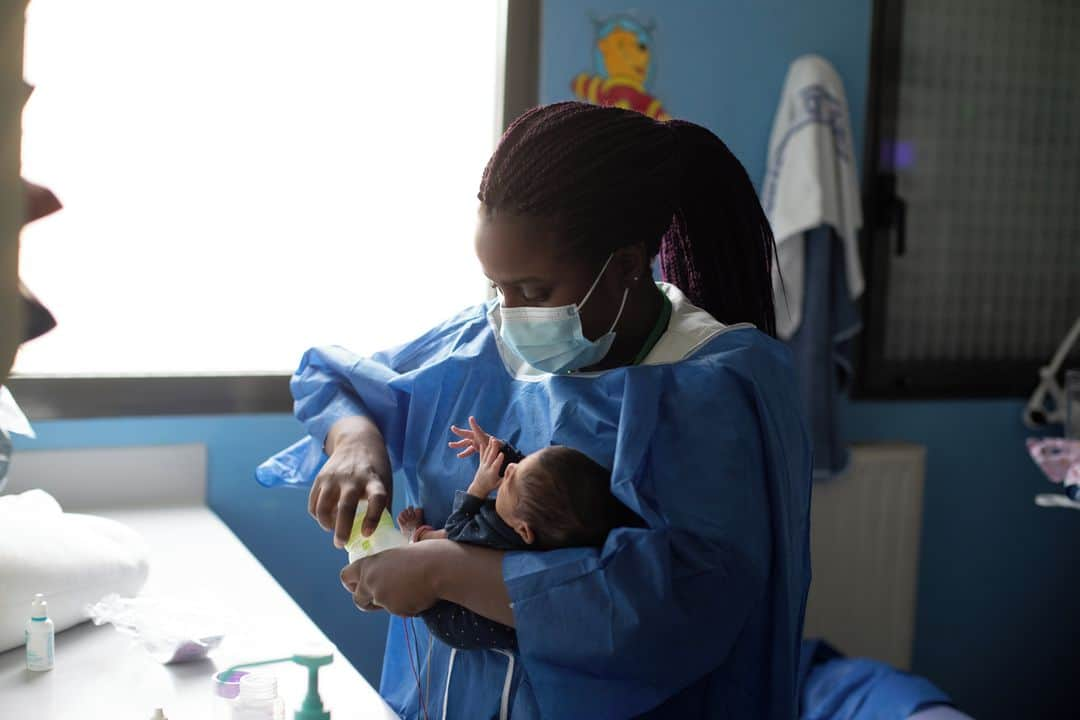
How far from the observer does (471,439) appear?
1185 mm

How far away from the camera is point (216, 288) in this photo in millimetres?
2326

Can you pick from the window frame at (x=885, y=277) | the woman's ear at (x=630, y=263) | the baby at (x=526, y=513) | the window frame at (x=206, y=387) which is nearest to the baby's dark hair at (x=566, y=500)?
the baby at (x=526, y=513)

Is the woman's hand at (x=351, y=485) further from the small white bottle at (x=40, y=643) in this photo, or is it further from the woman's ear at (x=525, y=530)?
the small white bottle at (x=40, y=643)

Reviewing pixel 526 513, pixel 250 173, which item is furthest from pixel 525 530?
pixel 250 173

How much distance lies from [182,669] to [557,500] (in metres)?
0.53

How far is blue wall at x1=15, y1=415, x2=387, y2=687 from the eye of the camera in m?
2.15

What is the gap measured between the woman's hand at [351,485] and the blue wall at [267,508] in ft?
3.43

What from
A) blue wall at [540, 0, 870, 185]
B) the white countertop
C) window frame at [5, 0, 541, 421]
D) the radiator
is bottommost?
the radiator

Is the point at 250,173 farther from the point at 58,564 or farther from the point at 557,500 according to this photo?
the point at 557,500

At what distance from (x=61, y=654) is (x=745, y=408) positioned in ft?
2.83

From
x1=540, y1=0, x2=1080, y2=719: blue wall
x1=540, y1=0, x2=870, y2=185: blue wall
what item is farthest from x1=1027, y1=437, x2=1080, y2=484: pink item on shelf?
x1=540, y1=0, x2=870, y2=185: blue wall

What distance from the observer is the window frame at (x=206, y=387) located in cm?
207

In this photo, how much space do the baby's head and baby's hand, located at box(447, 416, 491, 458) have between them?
7 cm

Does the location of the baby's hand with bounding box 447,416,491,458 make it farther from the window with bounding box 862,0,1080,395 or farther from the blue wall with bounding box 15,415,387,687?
the window with bounding box 862,0,1080,395
